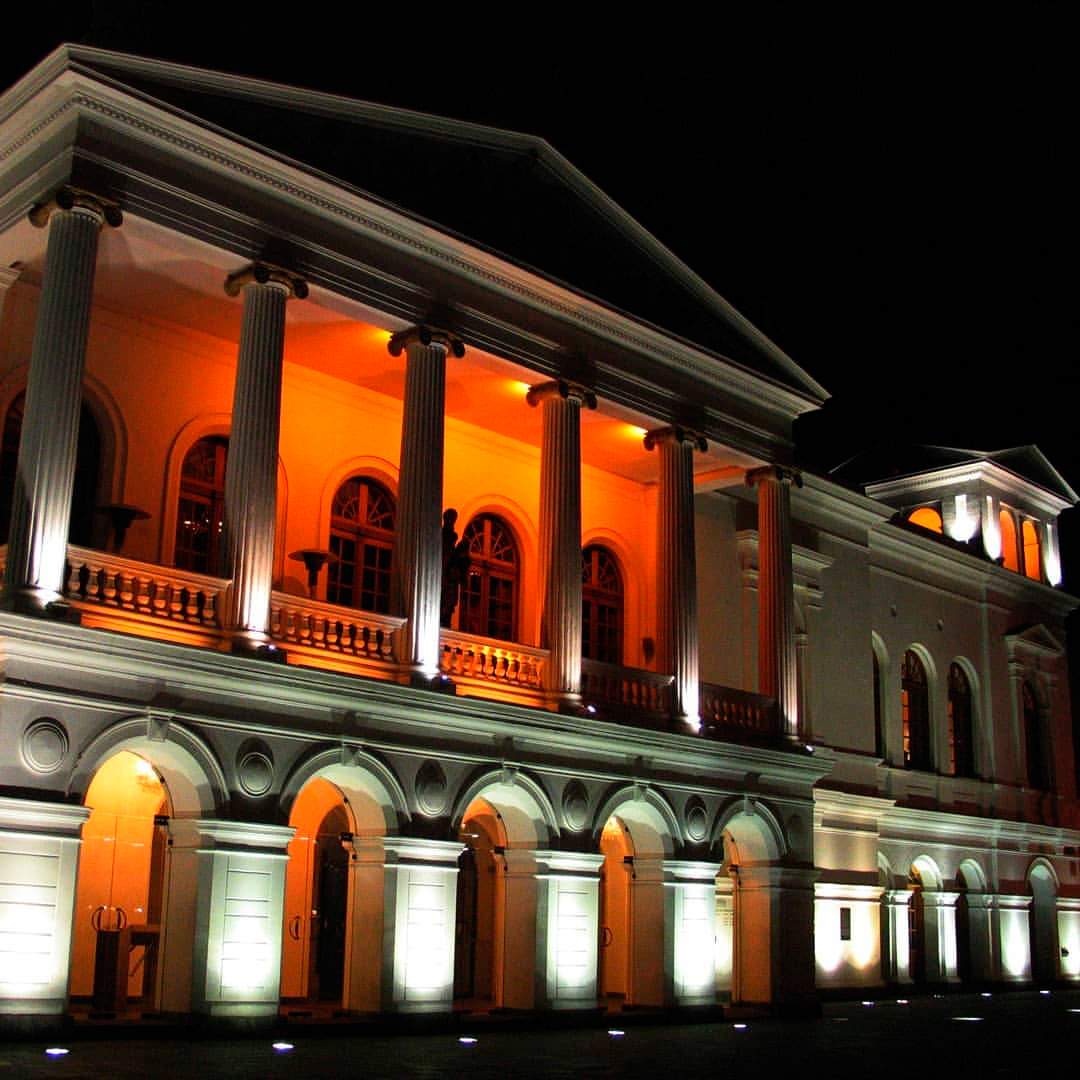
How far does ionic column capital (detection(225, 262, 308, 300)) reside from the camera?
692 inches

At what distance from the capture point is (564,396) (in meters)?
21.2

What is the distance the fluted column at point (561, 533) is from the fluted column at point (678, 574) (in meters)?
2.05

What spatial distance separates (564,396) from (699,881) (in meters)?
7.41

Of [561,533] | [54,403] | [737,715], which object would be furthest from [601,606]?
Answer: [54,403]

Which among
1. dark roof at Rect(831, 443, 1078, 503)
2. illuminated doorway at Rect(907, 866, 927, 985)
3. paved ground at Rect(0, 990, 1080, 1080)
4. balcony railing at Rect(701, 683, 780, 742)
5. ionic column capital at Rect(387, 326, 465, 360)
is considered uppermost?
dark roof at Rect(831, 443, 1078, 503)

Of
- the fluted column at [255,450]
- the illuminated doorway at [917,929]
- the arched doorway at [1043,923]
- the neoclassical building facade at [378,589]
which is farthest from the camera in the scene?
the arched doorway at [1043,923]

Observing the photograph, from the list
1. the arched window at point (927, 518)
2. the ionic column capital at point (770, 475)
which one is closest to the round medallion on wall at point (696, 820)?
the ionic column capital at point (770, 475)

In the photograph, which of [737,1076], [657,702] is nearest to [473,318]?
[657,702]

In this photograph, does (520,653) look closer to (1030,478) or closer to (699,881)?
(699,881)

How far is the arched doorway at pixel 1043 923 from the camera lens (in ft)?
115

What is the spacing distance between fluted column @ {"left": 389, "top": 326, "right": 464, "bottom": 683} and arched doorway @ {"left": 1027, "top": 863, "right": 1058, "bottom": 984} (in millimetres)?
22479

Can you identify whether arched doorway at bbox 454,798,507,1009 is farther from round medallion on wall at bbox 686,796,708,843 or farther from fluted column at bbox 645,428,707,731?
fluted column at bbox 645,428,707,731

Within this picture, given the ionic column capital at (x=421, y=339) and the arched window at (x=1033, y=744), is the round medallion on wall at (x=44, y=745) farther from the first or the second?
the arched window at (x=1033, y=744)

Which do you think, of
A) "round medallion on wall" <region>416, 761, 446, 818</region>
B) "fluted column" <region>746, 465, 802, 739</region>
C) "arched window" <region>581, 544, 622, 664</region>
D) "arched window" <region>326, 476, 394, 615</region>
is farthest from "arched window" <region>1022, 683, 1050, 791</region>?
"round medallion on wall" <region>416, 761, 446, 818</region>
